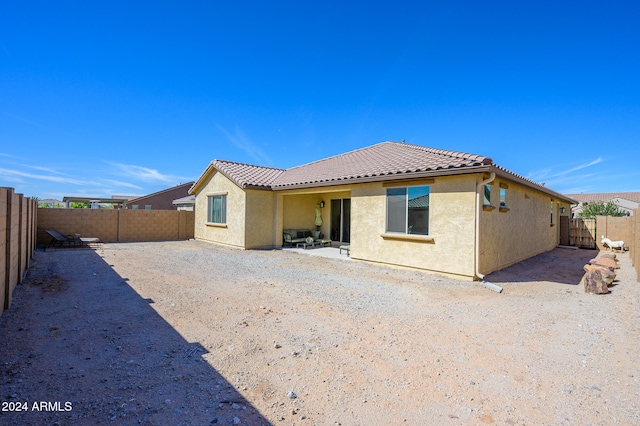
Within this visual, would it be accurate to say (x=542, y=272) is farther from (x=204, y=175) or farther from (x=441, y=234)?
(x=204, y=175)

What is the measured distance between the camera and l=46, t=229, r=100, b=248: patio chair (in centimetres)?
1376

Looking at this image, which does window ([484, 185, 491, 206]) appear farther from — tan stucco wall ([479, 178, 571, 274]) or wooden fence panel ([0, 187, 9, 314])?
wooden fence panel ([0, 187, 9, 314])

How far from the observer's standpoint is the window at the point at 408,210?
8.82 meters

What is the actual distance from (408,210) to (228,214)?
944 centimetres

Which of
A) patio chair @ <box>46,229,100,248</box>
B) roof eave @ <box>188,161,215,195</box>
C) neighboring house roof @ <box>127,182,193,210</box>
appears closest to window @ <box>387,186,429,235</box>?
roof eave @ <box>188,161,215,195</box>

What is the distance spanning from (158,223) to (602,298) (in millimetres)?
19681

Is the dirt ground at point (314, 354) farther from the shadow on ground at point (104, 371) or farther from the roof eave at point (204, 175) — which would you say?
the roof eave at point (204, 175)

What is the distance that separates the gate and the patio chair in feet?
87.1

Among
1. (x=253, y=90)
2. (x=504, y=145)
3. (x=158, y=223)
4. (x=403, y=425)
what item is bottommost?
(x=403, y=425)

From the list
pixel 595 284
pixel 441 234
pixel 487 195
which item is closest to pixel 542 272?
pixel 595 284

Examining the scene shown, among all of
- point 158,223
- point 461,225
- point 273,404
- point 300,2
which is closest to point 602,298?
point 461,225

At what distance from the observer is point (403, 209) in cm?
931

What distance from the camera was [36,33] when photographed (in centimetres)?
884

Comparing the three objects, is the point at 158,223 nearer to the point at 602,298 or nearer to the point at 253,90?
the point at 253,90
